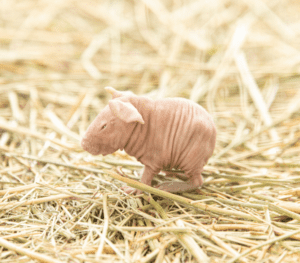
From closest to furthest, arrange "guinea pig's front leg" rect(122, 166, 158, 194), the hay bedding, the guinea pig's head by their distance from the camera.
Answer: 1. the hay bedding
2. the guinea pig's head
3. "guinea pig's front leg" rect(122, 166, 158, 194)

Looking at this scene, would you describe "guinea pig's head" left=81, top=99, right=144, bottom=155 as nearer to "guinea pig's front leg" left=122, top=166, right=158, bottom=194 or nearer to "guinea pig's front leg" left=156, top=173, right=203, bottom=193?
"guinea pig's front leg" left=122, top=166, right=158, bottom=194

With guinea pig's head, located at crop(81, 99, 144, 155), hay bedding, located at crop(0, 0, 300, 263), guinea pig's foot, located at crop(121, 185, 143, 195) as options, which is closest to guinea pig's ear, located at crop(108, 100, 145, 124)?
guinea pig's head, located at crop(81, 99, 144, 155)

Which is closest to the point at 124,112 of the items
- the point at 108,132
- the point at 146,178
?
the point at 108,132

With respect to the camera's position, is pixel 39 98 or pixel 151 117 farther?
pixel 39 98

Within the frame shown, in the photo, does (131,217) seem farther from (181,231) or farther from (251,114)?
(251,114)

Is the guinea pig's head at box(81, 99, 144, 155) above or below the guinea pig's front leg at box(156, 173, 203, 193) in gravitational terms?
above

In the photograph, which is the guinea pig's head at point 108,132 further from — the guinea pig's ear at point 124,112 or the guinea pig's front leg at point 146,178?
the guinea pig's front leg at point 146,178

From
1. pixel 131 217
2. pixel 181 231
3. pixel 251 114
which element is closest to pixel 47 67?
pixel 251 114

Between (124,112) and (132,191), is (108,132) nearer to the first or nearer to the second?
(124,112)
